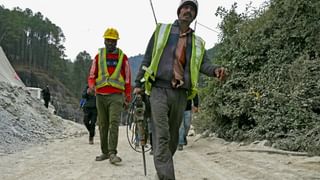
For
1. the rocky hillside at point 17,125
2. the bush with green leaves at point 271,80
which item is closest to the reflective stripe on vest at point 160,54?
the bush with green leaves at point 271,80

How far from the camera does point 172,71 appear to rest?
16.6 ft

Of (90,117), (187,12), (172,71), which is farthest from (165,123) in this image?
(90,117)

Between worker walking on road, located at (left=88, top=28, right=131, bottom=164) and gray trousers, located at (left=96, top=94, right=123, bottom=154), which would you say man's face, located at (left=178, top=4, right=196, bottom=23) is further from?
gray trousers, located at (left=96, top=94, right=123, bottom=154)

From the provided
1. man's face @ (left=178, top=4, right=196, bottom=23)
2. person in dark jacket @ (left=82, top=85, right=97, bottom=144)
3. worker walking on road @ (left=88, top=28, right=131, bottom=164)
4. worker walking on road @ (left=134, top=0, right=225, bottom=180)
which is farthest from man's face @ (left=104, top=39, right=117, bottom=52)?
person in dark jacket @ (left=82, top=85, right=97, bottom=144)

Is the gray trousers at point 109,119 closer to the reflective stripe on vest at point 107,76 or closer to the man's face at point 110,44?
the reflective stripe on vest at point 107,76

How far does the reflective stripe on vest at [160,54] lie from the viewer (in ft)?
16.8

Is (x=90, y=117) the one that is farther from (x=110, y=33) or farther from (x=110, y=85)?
(x=110, y=33)

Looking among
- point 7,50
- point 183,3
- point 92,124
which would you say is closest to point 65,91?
point 7,50

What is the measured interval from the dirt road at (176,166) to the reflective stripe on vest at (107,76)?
132 centimetres

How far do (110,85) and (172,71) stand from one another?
2.99 meters

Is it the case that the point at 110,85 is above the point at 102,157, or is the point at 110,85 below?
above

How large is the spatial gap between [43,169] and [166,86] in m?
3.02

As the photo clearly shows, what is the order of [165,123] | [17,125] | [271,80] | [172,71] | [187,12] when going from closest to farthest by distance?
[165,123]
[172,71]
[187,12]
[271,80]
[17,125]

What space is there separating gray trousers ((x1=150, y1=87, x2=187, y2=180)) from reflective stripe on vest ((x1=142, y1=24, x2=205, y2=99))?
0.45ft
